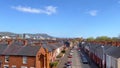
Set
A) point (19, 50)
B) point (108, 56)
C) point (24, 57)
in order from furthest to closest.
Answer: point (19, 50), point (24, 57), point (108, 56)

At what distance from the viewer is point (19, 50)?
54219mm

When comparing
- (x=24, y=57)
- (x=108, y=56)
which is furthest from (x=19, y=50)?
(x=108, y=56)

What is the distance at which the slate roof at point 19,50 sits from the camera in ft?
172

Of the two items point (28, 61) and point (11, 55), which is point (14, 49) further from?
point (28, 61)

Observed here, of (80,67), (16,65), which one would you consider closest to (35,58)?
(16,65)

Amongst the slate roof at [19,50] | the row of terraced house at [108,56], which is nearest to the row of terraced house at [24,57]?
the slate roof at [19,50]

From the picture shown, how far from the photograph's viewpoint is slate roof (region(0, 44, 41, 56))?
52.3m

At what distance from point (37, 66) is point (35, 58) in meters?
1.85

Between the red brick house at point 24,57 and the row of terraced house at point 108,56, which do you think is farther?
the red brick house at point 24,57

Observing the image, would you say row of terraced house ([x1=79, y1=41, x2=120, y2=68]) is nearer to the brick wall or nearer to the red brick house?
the red brick house

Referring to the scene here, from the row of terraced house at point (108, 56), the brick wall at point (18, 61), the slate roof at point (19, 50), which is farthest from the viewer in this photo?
the slate roof at point (19, 50)

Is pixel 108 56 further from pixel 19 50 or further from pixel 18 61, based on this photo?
pixel 19 50

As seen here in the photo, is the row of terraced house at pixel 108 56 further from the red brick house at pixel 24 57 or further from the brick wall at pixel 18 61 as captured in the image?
the brick wall at pixel 18 61

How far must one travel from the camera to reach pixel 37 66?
5138cm
